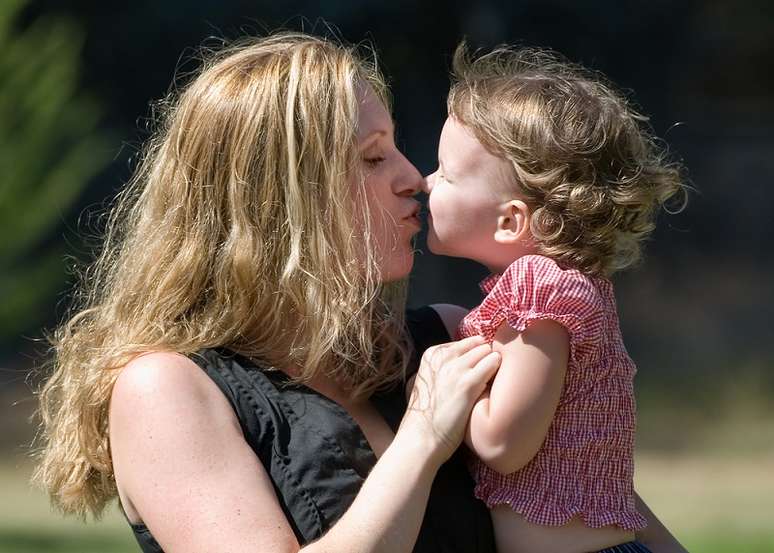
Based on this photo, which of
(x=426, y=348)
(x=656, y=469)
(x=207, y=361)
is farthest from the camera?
(x=656, y=469)

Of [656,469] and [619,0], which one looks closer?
[656,469]

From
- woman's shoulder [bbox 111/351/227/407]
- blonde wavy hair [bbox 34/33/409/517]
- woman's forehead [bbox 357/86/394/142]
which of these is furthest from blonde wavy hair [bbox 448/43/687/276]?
woman's shoulder [bbox 111/351/227/407]

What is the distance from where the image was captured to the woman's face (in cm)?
233

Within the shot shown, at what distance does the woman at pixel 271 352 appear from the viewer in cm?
196

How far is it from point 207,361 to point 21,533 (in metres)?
5.79

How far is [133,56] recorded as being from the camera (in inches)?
459

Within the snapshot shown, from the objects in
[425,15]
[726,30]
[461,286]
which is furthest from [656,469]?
[726,30]

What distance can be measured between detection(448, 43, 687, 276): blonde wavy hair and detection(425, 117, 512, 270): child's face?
0.03 metres

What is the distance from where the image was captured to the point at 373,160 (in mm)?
2363

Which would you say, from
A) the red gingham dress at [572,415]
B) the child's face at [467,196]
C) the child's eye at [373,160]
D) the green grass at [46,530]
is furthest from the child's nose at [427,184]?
the green grass at [46,530]

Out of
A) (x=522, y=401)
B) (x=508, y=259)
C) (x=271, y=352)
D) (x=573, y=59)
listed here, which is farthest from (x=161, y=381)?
(x=573, y=59)

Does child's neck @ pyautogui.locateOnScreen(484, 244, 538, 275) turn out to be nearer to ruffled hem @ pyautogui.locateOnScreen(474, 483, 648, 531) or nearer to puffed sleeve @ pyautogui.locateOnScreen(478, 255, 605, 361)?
puffed sleeve @ pyautogui.locateOnScreen(478, 255, 605, 361)

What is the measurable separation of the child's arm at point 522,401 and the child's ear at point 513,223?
21cm

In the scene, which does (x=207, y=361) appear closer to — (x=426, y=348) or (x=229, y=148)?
(x=229, y=148)
